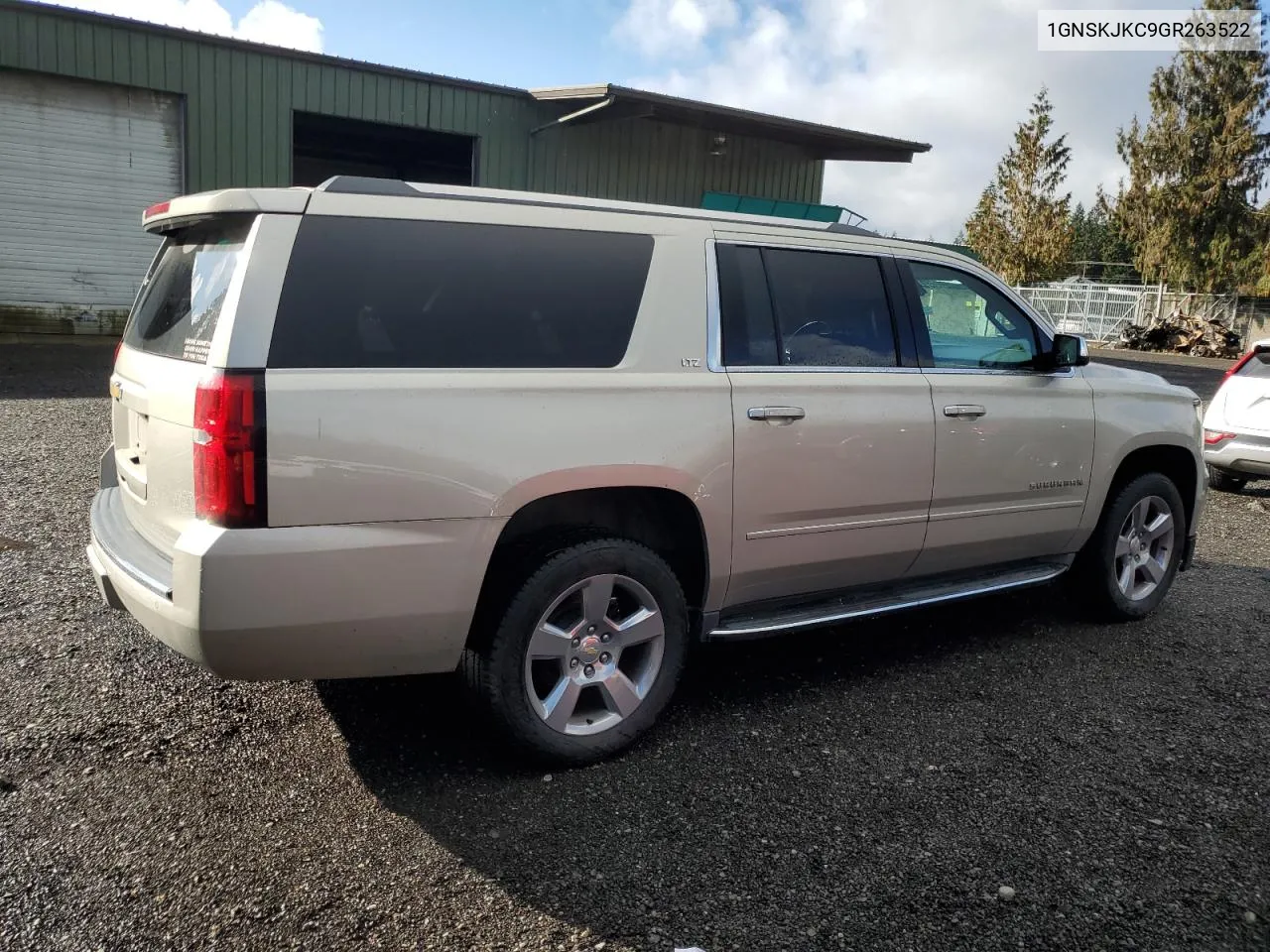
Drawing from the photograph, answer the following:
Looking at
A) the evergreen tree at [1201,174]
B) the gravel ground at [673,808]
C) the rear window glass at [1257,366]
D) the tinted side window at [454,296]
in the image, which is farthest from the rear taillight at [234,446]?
the evergreen tree at [1201,174]

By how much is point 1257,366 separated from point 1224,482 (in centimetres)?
131

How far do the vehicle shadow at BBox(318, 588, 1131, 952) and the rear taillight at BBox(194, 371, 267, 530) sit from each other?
3.38ft

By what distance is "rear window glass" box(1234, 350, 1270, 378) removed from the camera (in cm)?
880

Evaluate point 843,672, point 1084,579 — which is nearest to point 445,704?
point 843,672

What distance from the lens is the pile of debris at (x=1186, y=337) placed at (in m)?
30.2

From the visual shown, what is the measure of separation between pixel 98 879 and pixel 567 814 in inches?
52.0

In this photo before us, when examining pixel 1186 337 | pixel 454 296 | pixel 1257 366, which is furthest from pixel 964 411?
pixel 1186 337

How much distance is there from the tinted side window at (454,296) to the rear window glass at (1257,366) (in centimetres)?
753

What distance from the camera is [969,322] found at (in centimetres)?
471

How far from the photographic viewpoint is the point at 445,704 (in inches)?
154

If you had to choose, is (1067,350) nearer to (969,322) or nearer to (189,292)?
(969,322)

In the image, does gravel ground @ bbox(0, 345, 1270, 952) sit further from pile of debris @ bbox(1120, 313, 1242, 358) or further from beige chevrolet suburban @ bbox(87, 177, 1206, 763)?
pile of debris @ bbox(1120, 313, 1242, 358)

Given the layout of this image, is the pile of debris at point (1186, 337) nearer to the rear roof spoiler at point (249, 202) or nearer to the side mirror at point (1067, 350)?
the side mirror at point (1067, 350)

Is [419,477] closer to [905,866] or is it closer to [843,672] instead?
[905,866]
